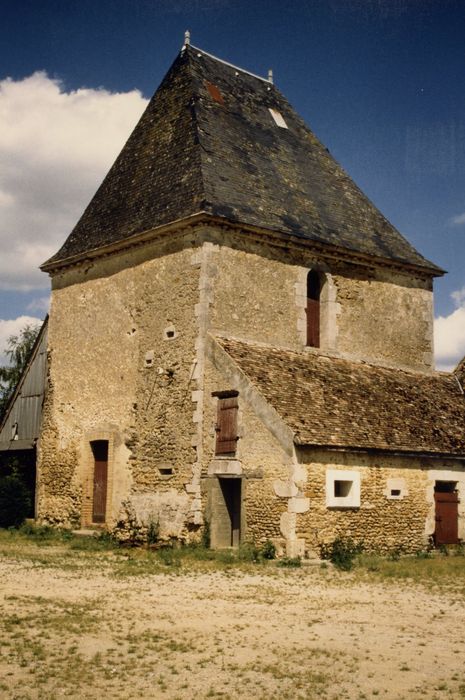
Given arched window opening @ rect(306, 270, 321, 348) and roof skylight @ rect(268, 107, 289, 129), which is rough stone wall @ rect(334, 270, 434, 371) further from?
roof skylight @ rect(268, 107, 289, 129)

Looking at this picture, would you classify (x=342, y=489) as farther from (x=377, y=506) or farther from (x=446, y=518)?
(x=446, y=518)

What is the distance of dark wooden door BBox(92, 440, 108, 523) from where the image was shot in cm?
1914

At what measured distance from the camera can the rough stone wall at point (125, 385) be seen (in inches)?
685

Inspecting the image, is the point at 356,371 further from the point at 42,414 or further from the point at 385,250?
the point at 42,414

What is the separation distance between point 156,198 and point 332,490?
26.5ft

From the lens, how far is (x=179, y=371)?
17.5 m

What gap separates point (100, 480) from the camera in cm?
1931

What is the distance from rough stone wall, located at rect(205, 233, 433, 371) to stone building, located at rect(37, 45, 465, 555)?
0.16 ft

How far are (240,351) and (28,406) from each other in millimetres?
7778

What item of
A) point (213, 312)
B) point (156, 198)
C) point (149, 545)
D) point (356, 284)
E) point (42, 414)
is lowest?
point (149, 545)

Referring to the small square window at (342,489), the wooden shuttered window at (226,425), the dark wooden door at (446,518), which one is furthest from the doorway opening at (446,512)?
the wooden shuttered window at (226,425)

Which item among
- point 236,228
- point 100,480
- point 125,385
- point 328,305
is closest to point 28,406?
point 100,480

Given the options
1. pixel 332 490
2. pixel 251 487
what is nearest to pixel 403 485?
pixel 332 490

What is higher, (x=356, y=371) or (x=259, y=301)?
(x=259, y=301)
